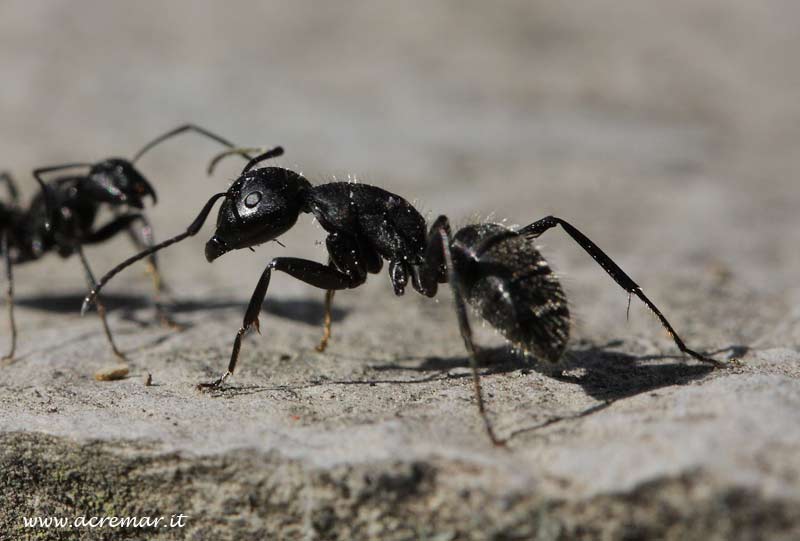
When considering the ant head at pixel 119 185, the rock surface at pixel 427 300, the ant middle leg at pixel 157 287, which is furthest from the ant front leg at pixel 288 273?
the ant head at pixel 119 185

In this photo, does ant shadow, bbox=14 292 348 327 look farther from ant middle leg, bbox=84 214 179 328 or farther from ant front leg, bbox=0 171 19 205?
ant front leg, bbox=0 171 19 205

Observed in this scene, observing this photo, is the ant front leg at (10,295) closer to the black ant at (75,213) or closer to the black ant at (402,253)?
the black ant at (75,213)

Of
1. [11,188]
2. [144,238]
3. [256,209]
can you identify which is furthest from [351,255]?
[11,188]

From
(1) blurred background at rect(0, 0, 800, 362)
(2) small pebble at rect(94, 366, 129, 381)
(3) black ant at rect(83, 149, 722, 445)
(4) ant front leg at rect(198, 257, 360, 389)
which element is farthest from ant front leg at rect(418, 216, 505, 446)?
(2) small pebble at rect(94, 366, 129, 381)

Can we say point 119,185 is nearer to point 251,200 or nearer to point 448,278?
point 251,200

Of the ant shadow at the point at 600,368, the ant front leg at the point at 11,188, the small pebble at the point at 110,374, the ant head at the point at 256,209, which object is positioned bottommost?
the small pebble at the point at 110,374

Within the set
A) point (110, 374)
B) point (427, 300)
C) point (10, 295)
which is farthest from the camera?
point (427, 300)

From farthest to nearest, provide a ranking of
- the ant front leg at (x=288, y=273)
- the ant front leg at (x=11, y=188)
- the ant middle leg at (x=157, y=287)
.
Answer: the ant front leg at (x=11, y=188) → the ant middle leg at (x=157, y=287) → the ant front leg at (x=288, y=273)

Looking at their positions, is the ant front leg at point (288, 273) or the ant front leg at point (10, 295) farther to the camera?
the ant front leg at point (10, 295)
